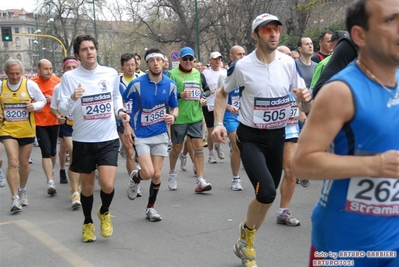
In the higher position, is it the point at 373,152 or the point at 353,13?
the point at 353,13

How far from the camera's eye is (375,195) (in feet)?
7.54

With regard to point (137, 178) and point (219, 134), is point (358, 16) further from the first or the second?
point (137, 178)

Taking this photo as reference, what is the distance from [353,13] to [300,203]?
5.15 metres

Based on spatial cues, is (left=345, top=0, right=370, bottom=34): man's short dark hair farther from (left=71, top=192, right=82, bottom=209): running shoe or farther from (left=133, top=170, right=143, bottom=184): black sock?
(left=71, top=192, right=82, bottom=209): running shoe

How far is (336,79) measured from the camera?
2.29m

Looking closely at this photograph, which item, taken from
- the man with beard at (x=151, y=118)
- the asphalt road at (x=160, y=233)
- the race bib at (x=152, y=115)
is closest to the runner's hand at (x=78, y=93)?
the man with beard at (x=151, y=118)

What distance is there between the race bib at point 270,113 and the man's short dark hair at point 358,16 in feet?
9.01

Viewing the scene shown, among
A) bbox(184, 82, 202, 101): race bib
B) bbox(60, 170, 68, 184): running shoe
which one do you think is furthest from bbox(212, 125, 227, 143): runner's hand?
bbox(60, 170, 68, 184): running shoe

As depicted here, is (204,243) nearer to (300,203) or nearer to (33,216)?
(300,203)

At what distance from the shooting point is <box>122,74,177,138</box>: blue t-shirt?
686 cm

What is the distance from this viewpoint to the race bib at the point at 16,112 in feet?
25.5

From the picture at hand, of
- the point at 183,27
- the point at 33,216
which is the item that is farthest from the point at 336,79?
the point at 183,27

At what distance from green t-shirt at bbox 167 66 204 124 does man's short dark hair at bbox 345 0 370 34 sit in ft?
21.1

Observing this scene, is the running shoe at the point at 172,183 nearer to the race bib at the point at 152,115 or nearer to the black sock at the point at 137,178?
the black sock at the point at 137,178
